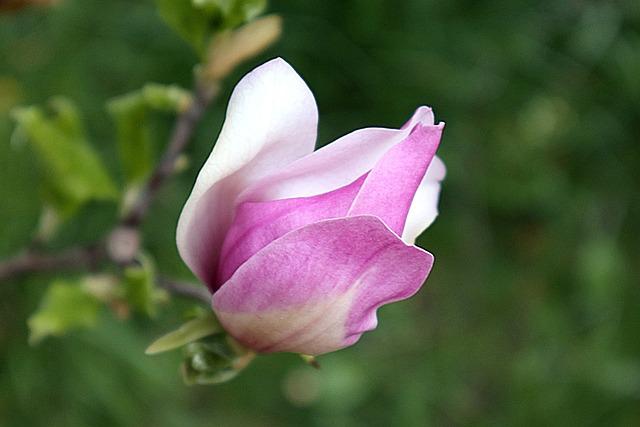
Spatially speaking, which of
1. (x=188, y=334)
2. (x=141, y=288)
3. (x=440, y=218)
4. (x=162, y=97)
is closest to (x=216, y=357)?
(x=188, y=334)

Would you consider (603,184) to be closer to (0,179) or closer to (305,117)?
(0,179)

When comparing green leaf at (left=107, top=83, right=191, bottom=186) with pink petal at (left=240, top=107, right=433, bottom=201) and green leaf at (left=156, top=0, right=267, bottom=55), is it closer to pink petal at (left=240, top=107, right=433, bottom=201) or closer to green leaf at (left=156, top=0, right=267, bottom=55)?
green leaf at (left=156, top=0, right=267, bottom=55)

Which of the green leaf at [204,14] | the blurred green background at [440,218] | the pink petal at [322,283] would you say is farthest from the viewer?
the blurred green background at [440,218]

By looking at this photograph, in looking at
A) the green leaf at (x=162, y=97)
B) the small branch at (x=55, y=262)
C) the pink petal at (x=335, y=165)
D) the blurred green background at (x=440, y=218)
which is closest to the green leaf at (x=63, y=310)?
the small branch at (x=55, y=262)

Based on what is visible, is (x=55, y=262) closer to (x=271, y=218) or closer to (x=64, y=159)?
(x=64, y=159)

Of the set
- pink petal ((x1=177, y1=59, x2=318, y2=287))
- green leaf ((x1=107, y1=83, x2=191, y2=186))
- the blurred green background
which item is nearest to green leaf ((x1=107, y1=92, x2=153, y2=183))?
green leaf ((x1=107, y1=83, x2=191, y2=186))

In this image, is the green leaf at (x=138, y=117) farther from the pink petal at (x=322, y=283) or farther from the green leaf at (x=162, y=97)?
the pink petal at (x=322, y=283)
